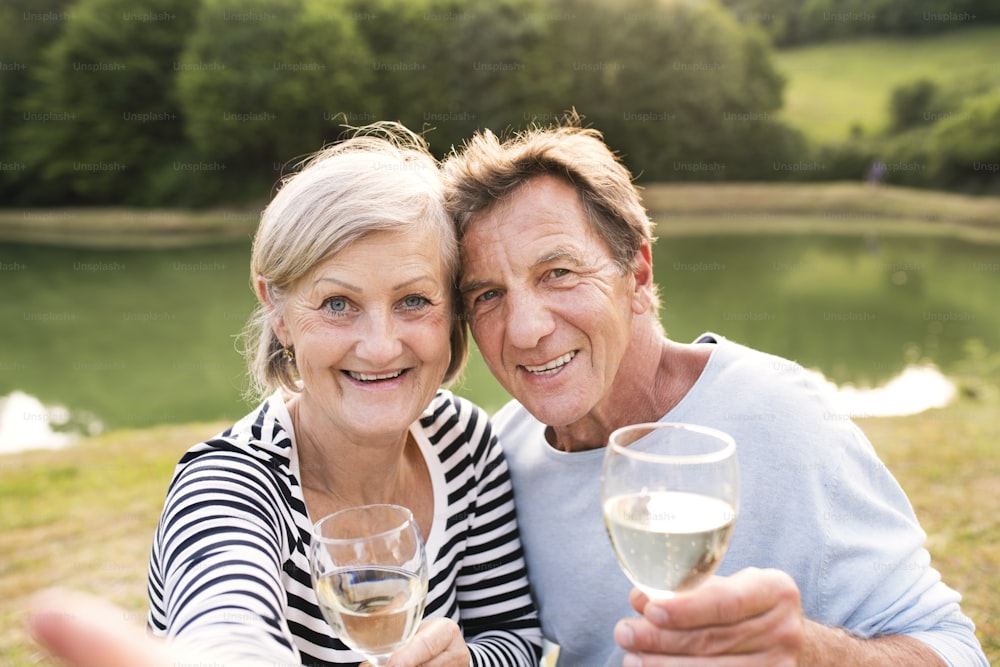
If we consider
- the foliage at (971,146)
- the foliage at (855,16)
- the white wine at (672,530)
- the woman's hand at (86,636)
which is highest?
the foliage at (855,16)

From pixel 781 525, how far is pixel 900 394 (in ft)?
35.0

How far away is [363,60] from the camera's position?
42000mm

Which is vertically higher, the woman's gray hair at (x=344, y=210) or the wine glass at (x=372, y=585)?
the woman's gray hair at (x=344, y=210)

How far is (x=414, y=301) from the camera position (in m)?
2.41

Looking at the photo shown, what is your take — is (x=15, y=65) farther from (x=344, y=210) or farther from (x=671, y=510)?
Result: (x=671, y=510)

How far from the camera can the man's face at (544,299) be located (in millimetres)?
2537

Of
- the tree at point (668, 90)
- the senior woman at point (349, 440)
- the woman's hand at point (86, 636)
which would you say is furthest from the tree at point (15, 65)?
the woman's hand at point (86, 636)

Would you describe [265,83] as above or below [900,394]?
above

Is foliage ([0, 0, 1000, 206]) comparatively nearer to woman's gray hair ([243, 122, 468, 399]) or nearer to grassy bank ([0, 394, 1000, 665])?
grassy bank ([0, 394, 1000, 665])

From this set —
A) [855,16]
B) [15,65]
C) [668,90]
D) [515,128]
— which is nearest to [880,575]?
[515,128]

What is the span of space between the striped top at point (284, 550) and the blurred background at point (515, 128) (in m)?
16.6

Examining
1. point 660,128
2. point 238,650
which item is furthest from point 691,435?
point 660,128

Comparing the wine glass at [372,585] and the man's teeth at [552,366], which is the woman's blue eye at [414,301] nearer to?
the man's teeth at [552,366]

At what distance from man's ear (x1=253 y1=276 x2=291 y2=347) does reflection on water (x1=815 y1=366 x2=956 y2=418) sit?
30.8 ft
